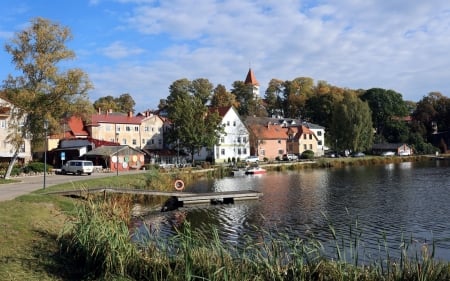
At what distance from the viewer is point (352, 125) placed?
94.7 meters

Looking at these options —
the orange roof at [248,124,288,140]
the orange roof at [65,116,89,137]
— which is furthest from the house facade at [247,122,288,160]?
the orange roof at [65,116,89,137]

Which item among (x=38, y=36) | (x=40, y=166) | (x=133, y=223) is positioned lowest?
(x=133, y=223)

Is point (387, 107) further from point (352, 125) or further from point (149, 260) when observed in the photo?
point (149, 260)

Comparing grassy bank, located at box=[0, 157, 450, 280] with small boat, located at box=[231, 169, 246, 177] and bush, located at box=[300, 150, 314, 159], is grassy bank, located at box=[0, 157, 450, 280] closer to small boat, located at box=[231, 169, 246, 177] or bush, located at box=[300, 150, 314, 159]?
small boat, located at box=[231, 169, 246, 177]

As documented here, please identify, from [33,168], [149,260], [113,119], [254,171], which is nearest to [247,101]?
[113,119]

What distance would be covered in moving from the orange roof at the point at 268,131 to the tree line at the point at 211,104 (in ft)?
33.4

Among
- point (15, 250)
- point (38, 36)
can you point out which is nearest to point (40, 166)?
point (38, 36)

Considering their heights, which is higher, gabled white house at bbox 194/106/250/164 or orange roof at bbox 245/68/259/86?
orange roof at bbox 245/68/259/86

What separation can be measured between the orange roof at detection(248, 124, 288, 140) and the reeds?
261 feet

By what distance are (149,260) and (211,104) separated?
97358mm

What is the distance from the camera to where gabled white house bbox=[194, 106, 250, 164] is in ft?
A: 280

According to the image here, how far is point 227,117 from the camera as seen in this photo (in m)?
88.1

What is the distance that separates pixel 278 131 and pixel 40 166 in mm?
57343

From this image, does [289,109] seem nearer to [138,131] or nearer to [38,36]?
[138,131]
